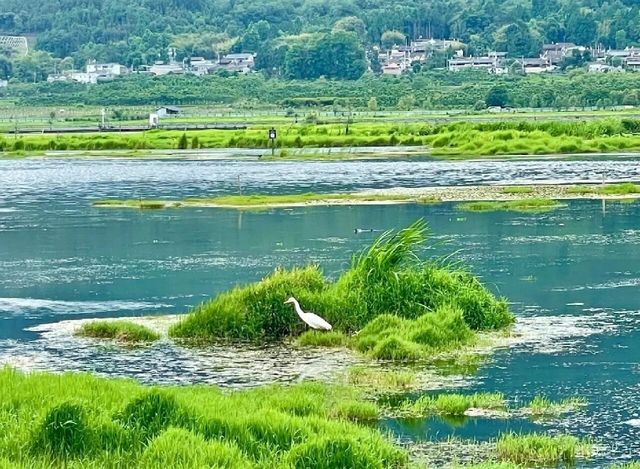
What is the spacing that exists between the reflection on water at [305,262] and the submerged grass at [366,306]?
25.8 inches

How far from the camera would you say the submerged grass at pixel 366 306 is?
69.7 feet

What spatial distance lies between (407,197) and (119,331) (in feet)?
89.8

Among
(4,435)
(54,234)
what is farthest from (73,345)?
(54,234)

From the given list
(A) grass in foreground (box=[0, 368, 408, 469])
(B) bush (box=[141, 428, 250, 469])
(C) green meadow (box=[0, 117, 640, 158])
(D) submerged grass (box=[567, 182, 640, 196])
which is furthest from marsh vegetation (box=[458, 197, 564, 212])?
(B) bush (box=[141, 428, 250, 469])

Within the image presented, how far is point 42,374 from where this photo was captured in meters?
16.3

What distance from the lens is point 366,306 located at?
21.8 m

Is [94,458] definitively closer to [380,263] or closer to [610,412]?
[610,412]

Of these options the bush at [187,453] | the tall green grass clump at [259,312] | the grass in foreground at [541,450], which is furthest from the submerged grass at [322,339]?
the bush at [187,453]

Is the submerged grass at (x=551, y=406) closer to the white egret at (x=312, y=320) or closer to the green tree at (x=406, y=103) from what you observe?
the white egret at (x=312, y=320)

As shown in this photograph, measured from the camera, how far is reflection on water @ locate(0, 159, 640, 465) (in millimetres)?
18719

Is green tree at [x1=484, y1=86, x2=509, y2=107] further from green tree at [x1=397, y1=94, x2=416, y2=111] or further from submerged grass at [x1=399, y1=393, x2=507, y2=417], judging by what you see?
submerged grass at [x1=399, y1=393, x2=507, y2=417]

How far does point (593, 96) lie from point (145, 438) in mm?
136827

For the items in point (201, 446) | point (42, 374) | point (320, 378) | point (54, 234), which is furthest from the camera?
point (54, 234)

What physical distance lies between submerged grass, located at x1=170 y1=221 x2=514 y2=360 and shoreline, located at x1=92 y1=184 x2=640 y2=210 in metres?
25.1
